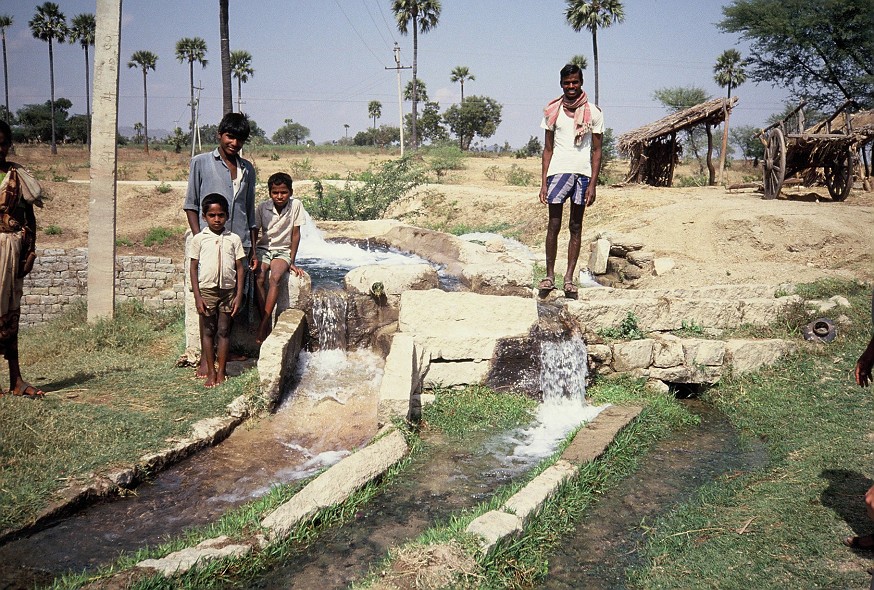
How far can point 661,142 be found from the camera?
19688mm

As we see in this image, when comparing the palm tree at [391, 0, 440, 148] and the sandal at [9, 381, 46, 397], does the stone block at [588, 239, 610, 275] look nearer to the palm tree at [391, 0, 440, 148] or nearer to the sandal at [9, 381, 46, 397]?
the sandal at [9, 381, 46, 397]

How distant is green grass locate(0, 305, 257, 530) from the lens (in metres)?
3.87

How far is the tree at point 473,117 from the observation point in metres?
50.2

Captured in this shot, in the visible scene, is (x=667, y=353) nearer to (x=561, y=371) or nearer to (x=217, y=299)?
(x=561, y=371)

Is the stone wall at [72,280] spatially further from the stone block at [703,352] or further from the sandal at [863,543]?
the sandal at [863,543]

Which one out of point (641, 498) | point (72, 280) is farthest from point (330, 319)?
point (72, 280)

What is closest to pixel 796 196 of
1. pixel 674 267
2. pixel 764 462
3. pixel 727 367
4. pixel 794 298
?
pixel 674 267

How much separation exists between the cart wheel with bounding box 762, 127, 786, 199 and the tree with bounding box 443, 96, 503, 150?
3626cm

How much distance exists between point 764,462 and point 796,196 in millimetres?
12687

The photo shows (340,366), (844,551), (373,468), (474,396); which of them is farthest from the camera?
(340,366)

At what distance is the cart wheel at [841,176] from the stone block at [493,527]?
1434 cm

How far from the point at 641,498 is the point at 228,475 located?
277cm

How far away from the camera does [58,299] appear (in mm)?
10828

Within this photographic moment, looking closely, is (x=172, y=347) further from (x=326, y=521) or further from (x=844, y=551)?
(x=844, y=551)
